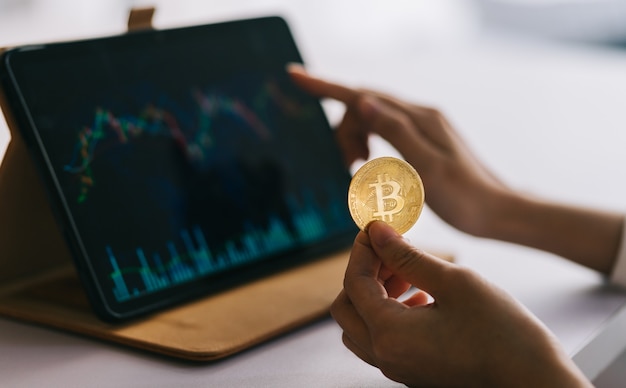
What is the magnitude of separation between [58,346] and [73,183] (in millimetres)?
168

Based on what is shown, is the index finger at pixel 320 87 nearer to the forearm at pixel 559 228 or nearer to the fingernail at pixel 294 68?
the fingernail at pixel 294 68

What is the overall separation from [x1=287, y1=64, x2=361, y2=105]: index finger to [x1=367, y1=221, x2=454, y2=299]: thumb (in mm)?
413

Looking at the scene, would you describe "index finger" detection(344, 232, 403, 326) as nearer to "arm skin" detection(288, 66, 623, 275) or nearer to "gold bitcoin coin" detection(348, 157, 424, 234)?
"gold bitcoin coin" detection(348, 157, 424, 234)

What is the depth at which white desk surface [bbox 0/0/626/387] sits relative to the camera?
0.76 m

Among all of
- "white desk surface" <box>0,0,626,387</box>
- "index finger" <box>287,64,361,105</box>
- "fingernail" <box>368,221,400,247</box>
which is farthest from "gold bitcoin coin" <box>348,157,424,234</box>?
"index finger" <box>287,64,361,105</box>

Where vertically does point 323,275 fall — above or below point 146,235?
below

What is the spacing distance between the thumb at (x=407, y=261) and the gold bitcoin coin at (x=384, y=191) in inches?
1.6

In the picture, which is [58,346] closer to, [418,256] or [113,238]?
[113,238]

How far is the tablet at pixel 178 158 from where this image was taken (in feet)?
2.72

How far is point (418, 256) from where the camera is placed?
0.67m

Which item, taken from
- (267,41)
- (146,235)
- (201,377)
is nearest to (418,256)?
(201,377)

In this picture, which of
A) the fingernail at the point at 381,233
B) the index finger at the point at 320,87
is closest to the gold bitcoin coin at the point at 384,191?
the fingernail at the point at 381,233

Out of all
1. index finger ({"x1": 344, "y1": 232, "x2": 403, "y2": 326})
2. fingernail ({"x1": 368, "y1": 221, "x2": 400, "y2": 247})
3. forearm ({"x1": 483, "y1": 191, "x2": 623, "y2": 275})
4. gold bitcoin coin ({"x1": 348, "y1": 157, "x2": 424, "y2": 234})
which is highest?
gold bitcoin coin ({"x1": 348, "y1": 157, "x2": 424, "y2": 234})

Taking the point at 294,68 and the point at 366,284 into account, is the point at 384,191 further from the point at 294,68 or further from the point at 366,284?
the point at 294,68
